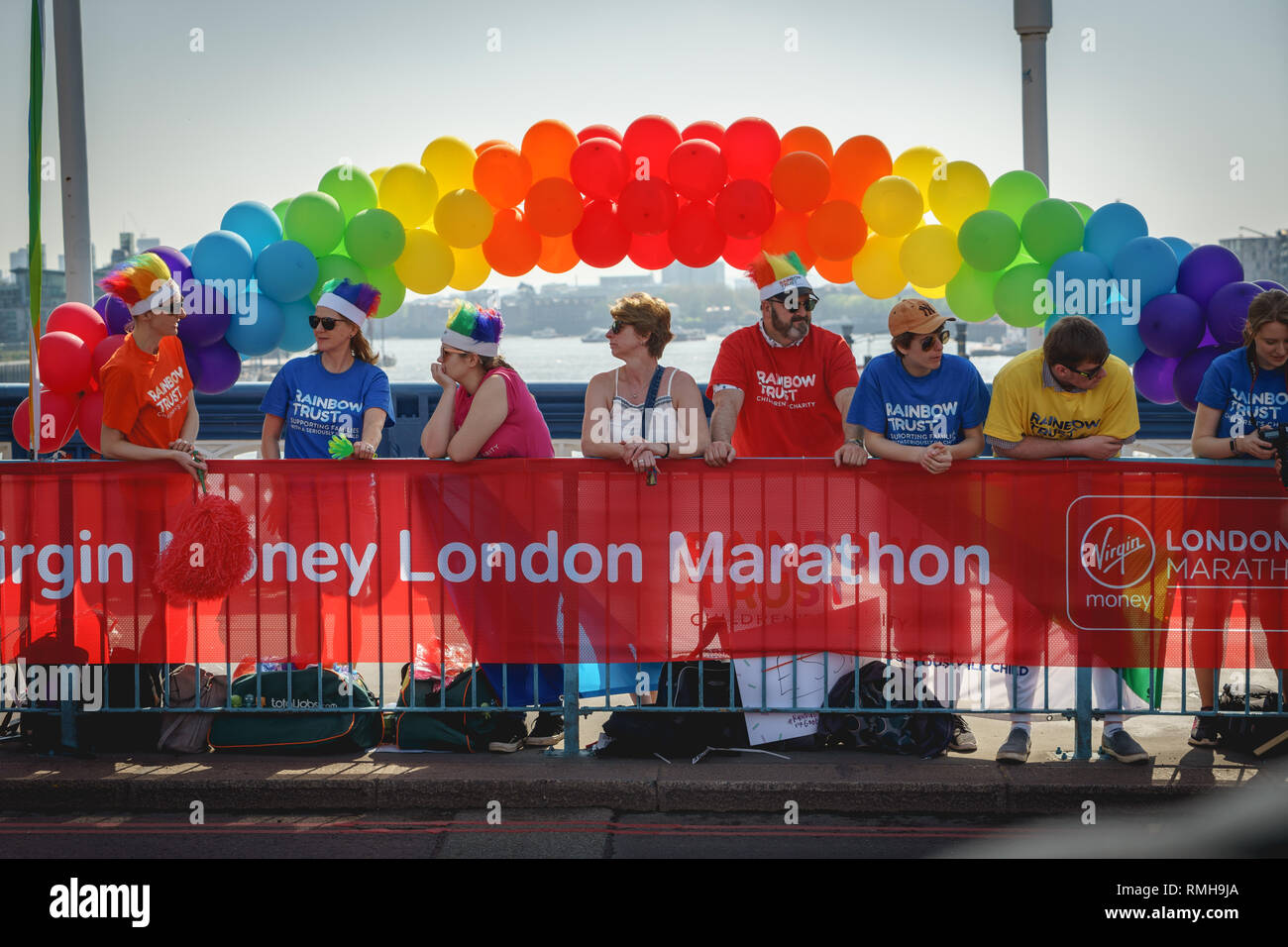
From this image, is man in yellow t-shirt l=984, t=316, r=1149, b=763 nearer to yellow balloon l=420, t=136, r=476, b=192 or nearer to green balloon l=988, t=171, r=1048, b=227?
green balloon l=988, t=171, r=1048, b=227

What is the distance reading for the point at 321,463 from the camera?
5766 millimetres

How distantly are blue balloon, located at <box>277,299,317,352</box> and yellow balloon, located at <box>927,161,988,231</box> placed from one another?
4.43 meters

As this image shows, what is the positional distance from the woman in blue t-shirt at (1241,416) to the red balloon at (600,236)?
442cm

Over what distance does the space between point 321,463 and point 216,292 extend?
3354 mm

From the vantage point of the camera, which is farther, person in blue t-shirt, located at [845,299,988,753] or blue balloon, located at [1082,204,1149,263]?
blue balloon, located at [1082,204,1149,263]

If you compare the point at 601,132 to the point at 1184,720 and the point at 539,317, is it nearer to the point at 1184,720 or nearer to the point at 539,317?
the point at 1184,720

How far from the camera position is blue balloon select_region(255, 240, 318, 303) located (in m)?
8.73

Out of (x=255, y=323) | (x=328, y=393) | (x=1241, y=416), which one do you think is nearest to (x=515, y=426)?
(x=328, y=393)

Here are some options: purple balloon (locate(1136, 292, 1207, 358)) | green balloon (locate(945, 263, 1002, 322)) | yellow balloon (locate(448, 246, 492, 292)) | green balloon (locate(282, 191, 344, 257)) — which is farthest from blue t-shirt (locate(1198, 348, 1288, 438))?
green balloon (locate(282, 191, 344, 257))

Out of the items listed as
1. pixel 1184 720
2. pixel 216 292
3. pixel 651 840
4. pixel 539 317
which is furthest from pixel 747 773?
pixel 539 317

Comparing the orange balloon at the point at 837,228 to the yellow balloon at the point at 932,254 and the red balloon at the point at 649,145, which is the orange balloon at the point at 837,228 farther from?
the red balloon at the point at 649,145

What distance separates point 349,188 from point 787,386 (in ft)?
14.0

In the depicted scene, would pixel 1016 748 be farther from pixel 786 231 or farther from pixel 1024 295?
pixel 786 231
